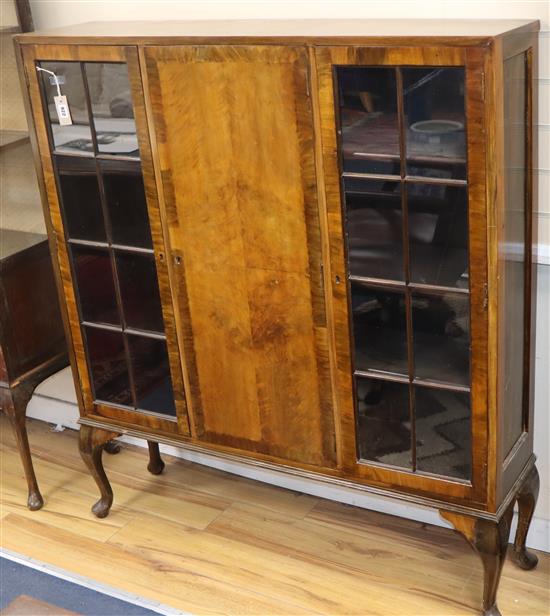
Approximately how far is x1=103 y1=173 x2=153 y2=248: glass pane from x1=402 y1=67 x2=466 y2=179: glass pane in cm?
68

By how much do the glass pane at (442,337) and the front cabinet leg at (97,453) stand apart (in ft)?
3.14

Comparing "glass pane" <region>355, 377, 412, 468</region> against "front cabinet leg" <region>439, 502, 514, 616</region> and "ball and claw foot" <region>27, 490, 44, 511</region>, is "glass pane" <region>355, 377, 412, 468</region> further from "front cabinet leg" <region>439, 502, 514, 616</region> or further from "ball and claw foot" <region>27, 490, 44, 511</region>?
"ball and claw foot" <region>27, 490, 44, 511</region>

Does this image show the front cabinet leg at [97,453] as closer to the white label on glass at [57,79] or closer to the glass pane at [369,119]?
the white label on glass at [57,79]

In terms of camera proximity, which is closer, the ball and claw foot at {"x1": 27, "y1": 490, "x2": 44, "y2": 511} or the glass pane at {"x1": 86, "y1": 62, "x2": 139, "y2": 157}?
the glass pane at {"x1": 86, "y1": 62, "x2": 139, "y2": 157}

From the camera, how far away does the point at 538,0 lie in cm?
186

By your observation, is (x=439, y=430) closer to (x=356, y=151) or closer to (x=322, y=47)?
(x=356, y=151)

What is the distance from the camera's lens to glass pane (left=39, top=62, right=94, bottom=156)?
2.03 m

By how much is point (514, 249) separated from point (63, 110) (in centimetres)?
106

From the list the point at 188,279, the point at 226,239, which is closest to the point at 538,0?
the point at 226,239

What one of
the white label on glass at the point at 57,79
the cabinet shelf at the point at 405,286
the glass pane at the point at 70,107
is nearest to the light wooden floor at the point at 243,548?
the cabinet shelf at the point at 405,286

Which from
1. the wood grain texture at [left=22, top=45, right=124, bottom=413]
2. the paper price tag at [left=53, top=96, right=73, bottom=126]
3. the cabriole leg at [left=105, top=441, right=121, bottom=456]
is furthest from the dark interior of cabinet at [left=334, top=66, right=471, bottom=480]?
the cabriole leg at [left=105, top=441, right=121, bottom=456]

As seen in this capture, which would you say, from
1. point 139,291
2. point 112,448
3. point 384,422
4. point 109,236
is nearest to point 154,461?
point 112,448

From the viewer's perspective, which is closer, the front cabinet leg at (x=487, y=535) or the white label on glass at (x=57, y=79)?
the front cabinet leg at (x=487, y=535)

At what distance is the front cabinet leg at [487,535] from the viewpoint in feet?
6.35
